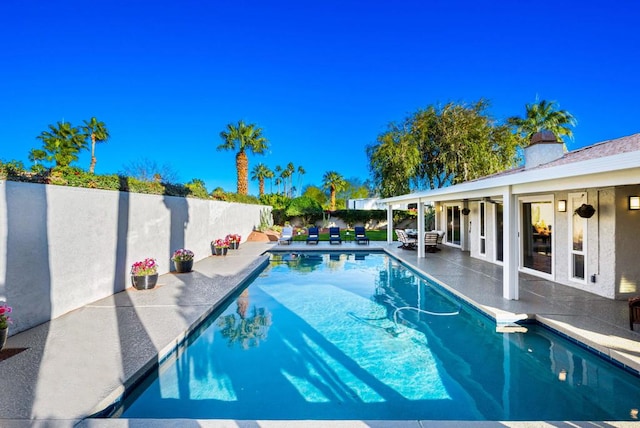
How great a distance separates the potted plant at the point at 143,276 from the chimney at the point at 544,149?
42.8 ft

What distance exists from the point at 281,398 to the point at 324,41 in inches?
921

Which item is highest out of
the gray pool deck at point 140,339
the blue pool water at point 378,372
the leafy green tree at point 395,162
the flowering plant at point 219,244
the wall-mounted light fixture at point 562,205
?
the leafy green tree at point 395,162

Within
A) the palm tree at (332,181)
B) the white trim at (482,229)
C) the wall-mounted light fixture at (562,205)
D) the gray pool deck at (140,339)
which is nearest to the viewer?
the gray pool deck at (140,339)

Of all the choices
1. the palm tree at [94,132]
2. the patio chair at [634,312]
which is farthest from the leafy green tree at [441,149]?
the palm tree at [94,132]

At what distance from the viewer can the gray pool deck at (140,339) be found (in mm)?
3092

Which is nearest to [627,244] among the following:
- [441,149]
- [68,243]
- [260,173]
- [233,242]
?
[68,243]

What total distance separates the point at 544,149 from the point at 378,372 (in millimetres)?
11135

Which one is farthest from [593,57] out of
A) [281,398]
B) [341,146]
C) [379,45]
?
[341,146]

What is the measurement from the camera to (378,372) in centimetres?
464

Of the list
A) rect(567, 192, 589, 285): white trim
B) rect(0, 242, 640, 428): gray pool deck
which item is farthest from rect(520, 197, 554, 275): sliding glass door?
rect(567, 192, 589, 285): white trim

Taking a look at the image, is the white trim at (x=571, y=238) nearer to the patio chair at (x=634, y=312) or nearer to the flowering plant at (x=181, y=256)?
the patio chair at (x=634, y=312)

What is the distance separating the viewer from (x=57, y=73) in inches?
879

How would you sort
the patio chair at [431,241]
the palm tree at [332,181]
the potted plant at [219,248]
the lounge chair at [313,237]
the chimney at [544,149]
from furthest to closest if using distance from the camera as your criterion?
the palm tree at [332,181] → the lounge chair at [313,237] → the patio chair at [431,241] → the potted plant at [219,248] → the chimney at [544,149]

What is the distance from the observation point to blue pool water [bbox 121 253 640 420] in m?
3.74
